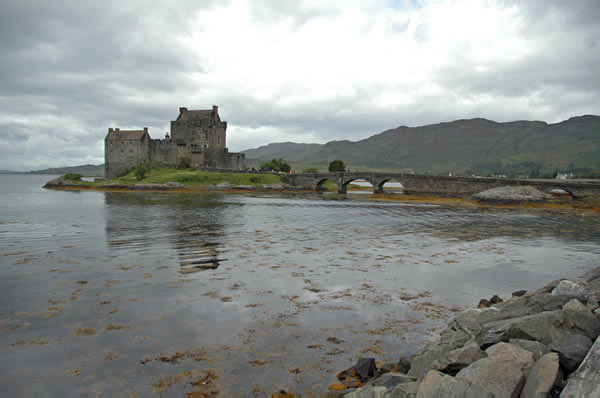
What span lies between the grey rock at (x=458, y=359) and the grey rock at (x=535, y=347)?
0.72 metres

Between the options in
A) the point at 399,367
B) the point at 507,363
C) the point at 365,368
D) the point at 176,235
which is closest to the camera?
the point at 507,363

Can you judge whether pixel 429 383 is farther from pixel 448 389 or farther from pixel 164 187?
pixel 164 187

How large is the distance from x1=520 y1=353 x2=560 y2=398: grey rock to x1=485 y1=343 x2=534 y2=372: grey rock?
0.45 ft

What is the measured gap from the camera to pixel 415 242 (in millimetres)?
24078

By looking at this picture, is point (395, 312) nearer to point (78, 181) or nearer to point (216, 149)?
point (216, 149)

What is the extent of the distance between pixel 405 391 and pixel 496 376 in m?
1.33

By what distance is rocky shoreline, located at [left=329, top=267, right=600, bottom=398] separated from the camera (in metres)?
5.34

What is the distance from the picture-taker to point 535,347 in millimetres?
6352

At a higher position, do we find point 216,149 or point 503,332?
point 216,149

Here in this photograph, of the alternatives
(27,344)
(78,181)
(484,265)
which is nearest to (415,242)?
(484,265)

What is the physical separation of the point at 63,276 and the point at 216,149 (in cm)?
8749

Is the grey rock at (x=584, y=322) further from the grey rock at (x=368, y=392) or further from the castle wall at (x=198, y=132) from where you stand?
the castle wall at (x=198, y=132)

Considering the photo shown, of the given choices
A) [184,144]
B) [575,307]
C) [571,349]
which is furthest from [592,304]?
[184,144]

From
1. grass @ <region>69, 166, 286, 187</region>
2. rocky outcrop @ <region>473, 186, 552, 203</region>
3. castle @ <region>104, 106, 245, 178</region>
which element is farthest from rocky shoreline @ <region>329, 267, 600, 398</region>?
castle @ <region>104, 106, 245, 178</region>
